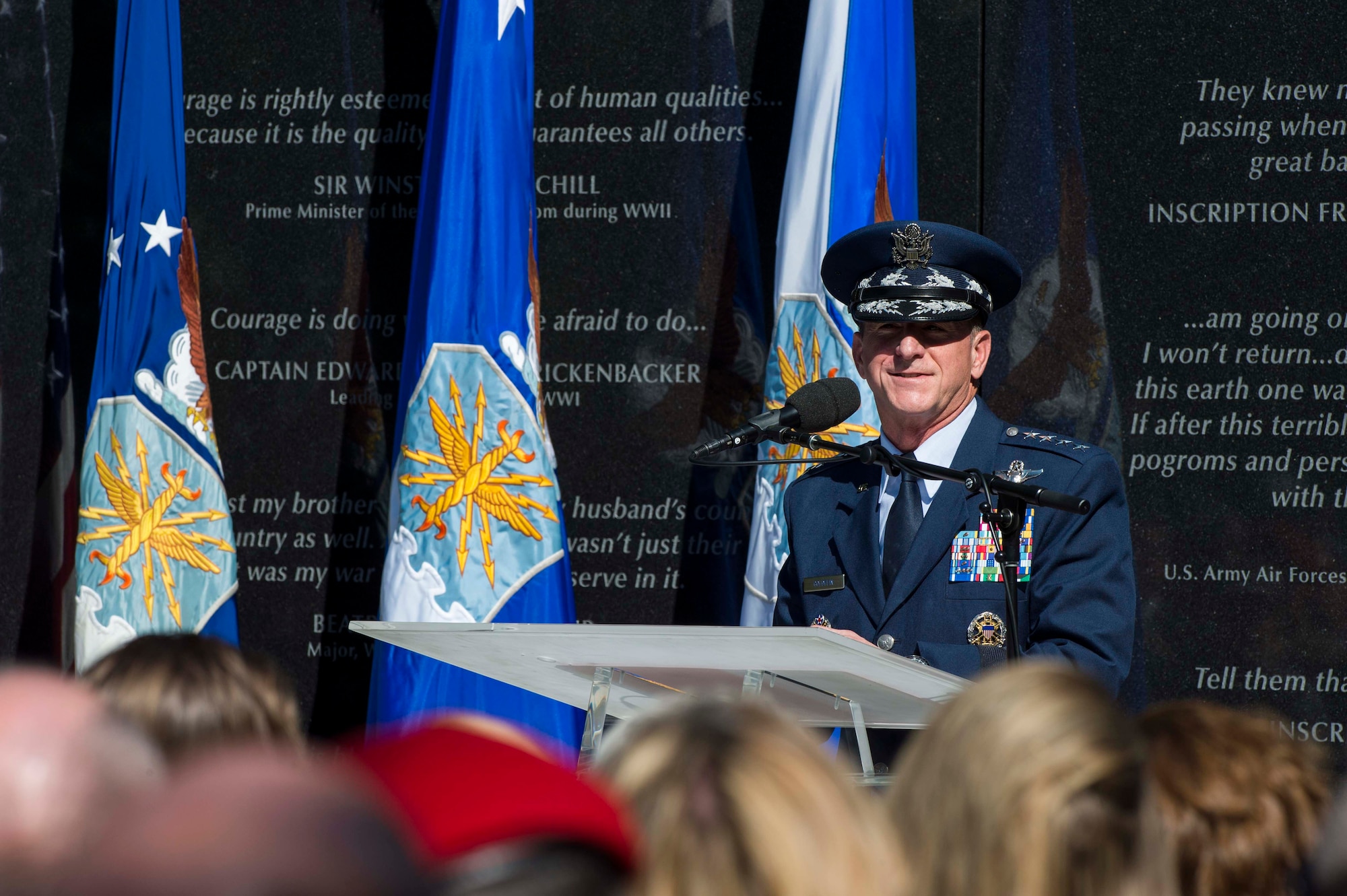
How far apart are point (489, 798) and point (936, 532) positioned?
197cm

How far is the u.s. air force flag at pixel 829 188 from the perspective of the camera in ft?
12.0

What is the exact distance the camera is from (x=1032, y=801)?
0.96 m

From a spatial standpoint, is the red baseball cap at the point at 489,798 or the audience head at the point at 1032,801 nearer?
the red baseball cap at the point at 489,798

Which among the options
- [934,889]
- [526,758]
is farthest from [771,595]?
[526,758]

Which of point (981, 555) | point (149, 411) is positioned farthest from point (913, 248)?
point (149, 411)

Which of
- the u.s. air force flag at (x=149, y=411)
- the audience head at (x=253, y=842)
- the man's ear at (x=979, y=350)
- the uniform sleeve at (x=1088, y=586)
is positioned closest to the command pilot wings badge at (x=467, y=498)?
the u.s. air force flag at (x=149, y=411)

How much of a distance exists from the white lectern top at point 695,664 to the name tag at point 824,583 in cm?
52

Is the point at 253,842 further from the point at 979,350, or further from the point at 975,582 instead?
the point at 979,350

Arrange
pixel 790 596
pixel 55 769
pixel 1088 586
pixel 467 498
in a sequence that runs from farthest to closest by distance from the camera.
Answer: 1. pixel 467 498
2. pixel 790 596
3. pixel 1088 586
4. pixel 55 769

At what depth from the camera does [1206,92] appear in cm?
396

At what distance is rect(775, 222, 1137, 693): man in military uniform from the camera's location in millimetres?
2465

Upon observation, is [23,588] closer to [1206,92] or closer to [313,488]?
[313,488]

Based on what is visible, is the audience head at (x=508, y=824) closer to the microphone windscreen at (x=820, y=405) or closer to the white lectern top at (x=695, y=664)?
the white lectern top at (x=695, y=664)

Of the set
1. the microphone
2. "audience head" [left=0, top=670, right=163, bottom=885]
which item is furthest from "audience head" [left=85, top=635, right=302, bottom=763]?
the microphone
